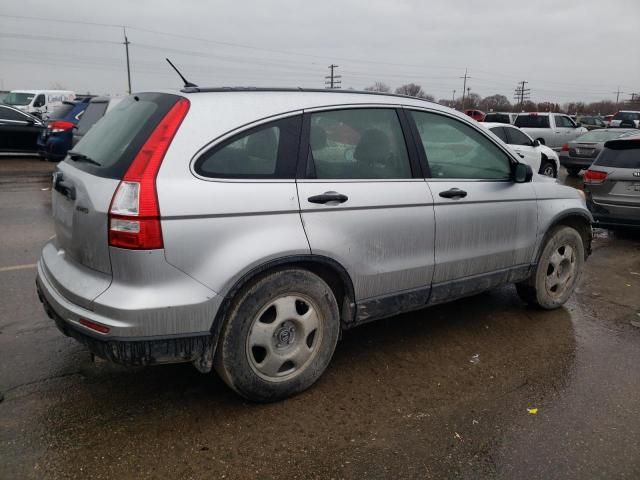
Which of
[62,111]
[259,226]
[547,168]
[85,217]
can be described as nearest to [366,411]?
[259,226]

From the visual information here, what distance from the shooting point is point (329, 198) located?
3.05m

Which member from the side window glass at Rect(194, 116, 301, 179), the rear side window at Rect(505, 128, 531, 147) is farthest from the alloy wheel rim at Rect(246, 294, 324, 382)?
the rear side window at Rect(505, 128, 531, 147)

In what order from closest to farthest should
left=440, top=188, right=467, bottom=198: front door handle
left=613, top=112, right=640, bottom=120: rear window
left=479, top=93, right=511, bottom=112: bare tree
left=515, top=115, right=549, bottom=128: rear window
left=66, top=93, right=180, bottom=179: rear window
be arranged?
left=66, top=93, right=180, bottom=179: rear window < left=440, top=188, right=467, bottom=198: front door handle < left=515, top=115, right=549, bottom=128: rear window < left=613, top=112, right=640, bottom=120: rear window < left=479, top=93, right=511, bottom=112: bare tree

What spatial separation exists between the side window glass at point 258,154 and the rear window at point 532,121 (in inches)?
746

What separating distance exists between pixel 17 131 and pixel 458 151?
15029 millimetres

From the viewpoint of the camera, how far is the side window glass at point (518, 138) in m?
13.4

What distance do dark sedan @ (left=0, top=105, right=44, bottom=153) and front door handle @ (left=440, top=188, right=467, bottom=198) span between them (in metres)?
15.0

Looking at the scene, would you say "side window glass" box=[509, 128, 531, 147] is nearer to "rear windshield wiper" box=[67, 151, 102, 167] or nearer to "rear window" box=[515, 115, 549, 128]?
"rear window" box=[515, 115, 549, 128]

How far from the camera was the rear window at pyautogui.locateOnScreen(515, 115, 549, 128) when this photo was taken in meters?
19.7

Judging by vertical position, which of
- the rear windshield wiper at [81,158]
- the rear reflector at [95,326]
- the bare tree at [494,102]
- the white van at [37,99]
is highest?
the bare tree at [494,102]

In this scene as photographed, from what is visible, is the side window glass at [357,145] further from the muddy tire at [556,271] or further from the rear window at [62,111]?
the rear window at [62,111]

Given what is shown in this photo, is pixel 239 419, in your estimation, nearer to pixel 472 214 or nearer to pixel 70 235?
pixel 70 235

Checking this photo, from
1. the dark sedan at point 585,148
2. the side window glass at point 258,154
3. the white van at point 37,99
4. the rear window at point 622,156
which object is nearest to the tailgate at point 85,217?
the side window glass at point 258,154

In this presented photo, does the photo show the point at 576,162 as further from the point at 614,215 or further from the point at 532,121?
the point at 614,215
